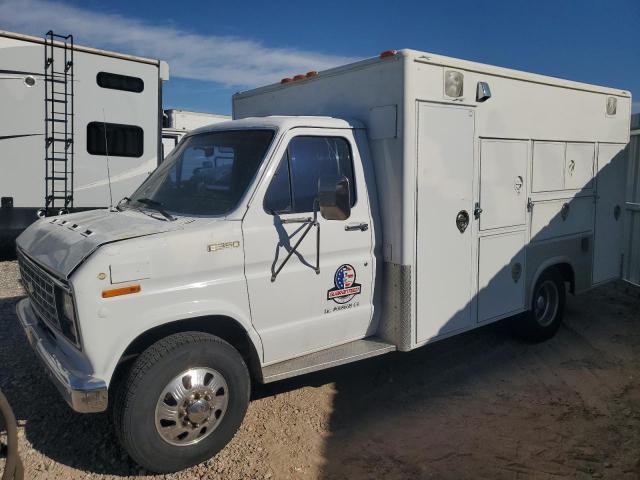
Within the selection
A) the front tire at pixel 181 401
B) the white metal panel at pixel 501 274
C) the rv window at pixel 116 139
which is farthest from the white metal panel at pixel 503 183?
the rv window at pixel 116 139

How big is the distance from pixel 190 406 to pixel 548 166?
421 cm

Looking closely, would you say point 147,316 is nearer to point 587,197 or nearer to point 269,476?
point 269,476

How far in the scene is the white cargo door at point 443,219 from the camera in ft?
15.1

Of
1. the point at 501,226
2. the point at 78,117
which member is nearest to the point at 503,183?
the point at 501,226

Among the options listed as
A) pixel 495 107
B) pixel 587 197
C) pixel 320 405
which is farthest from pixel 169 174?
pixel 587 197

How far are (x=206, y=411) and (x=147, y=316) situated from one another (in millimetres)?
749

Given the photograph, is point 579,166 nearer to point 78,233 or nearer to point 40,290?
point 78,233

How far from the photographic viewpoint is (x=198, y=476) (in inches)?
146

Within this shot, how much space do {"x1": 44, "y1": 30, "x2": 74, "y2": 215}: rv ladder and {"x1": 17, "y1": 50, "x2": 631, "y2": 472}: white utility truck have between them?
160 inches

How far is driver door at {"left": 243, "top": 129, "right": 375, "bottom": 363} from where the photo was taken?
391cm

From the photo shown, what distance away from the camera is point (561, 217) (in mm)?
6145

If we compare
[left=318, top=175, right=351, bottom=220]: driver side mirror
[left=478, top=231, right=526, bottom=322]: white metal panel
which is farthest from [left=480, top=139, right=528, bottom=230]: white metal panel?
[left=318, top=175, right=351, bottom=220]: driver side mirror

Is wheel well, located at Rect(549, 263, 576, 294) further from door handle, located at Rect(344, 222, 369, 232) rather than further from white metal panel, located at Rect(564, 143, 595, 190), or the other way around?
door handle, located at Rect(344, 222, 369, 232)

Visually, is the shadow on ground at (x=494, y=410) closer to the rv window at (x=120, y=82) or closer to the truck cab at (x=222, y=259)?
the truck cab at (x=222, y=259)
